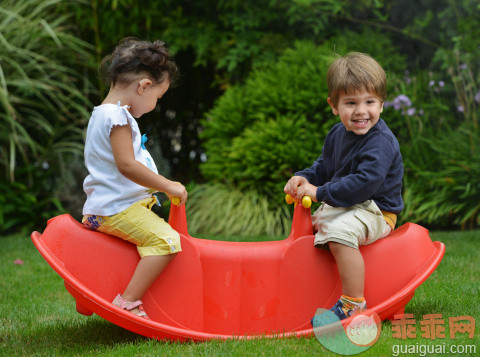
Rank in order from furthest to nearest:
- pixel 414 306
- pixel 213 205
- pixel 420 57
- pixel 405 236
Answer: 1. pixel 420 57
2. pixel 213 205
3. pixel 414 306
4. pixel 405 236

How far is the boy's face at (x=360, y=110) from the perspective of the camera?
2.26 m

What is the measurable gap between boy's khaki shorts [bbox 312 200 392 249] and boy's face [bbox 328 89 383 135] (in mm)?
298

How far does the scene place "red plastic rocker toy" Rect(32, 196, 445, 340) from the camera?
88.0 inches

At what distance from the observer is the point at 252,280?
236 cm

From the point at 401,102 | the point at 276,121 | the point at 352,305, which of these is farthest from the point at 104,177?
the point at 401,102

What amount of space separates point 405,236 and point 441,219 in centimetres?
256

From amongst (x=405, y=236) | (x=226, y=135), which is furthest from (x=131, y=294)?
(x=226, y=135)

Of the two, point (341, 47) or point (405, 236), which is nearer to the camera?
point (405, 236)

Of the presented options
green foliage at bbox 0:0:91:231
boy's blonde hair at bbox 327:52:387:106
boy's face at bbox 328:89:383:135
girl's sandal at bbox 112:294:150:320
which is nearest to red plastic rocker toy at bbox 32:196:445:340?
girl's sandal at bbox 112:294:150:320

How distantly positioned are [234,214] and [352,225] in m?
2.49

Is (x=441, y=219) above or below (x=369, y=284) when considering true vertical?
below

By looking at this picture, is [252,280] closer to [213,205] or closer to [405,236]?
[405,236]

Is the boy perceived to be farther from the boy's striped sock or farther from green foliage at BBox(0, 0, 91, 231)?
green foliage at BBox(0, 0, 91, 231)

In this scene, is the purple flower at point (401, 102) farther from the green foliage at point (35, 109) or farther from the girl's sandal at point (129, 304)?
the girl's sandal at point (129, 304)
